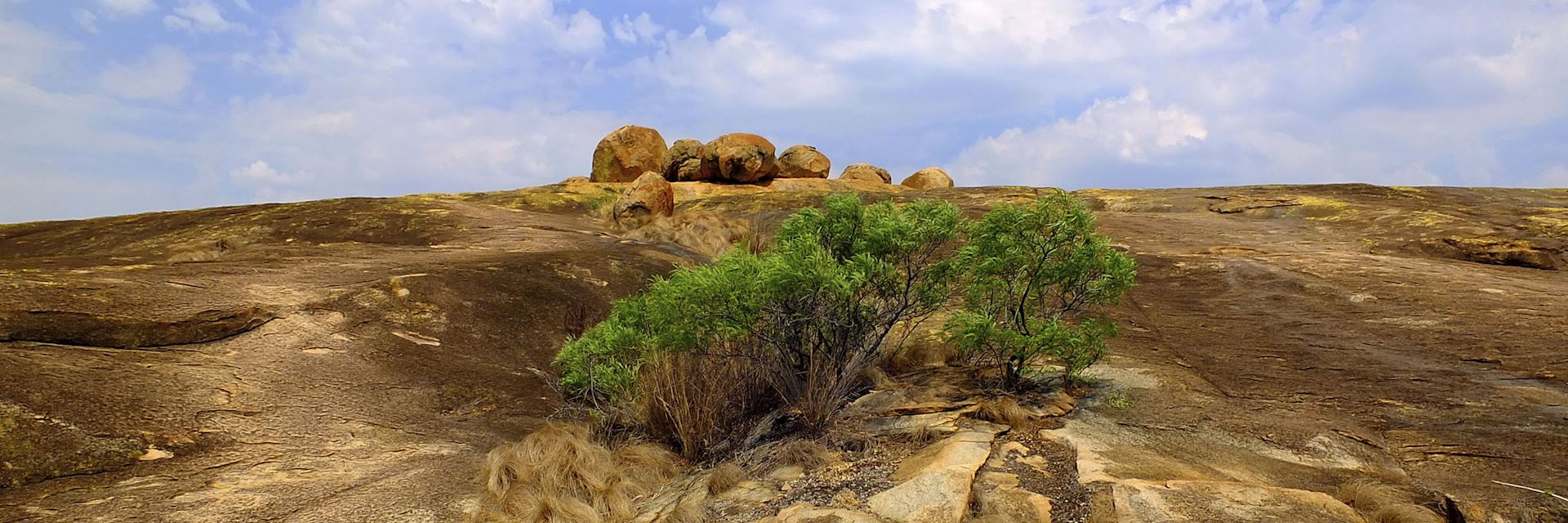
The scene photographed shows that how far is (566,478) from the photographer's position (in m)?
5.21

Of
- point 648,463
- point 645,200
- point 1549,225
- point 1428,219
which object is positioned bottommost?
point 648,463

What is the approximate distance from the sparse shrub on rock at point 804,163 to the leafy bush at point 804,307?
88.6ft

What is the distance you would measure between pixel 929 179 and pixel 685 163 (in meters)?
10.2

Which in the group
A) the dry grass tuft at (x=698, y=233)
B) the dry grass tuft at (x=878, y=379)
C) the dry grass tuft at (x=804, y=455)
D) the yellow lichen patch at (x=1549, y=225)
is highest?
the dry grass tuft at (x=698, y=233)

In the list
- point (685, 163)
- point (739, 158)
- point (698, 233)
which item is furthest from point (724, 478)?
point (685, 163)

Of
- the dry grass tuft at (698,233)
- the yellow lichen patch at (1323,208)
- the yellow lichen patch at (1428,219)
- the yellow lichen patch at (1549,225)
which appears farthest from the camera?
the yellow lichen patch at (1323,208)

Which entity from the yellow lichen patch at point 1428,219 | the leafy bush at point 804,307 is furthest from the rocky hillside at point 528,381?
the yellow lichen patch at point 1428,219

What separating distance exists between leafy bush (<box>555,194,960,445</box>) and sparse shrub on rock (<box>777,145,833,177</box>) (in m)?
27.0

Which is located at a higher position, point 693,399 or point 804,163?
point 804,163

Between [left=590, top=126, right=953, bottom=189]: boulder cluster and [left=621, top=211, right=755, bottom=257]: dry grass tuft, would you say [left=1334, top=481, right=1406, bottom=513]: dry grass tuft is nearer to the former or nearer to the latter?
[left=621, top=211, right=755, bottom=257]: dry grass tuft

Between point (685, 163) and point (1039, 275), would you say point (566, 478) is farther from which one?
point (685, 163)

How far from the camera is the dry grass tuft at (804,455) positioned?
16.6ft

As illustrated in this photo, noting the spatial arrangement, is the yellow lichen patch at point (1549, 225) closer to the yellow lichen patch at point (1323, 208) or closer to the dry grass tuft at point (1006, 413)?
the yellow lichen patch at point (1323, 208)

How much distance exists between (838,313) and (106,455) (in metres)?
4.61
